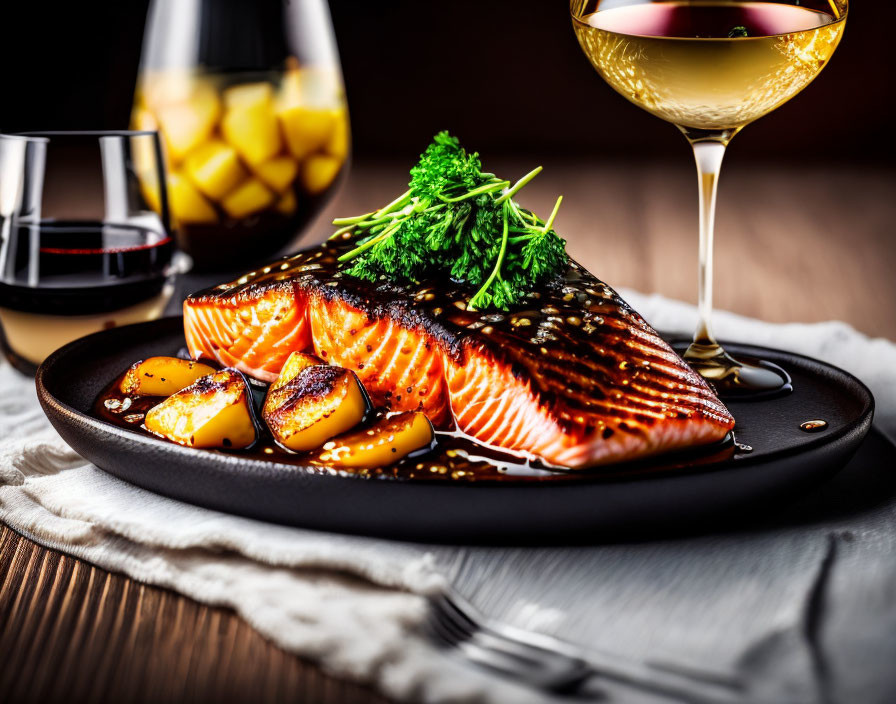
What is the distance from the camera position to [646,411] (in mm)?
1771

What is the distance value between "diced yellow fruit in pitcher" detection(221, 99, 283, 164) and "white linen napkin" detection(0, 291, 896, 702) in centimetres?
150

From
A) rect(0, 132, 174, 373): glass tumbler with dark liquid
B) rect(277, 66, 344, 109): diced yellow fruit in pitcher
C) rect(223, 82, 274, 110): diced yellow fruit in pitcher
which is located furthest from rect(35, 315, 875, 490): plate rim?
rect(277, 66, 344, 109): diced yellow fruit in pitcher

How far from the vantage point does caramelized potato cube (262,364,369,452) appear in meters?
1.82

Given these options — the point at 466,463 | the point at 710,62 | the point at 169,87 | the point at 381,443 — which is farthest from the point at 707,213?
the point at 169,87

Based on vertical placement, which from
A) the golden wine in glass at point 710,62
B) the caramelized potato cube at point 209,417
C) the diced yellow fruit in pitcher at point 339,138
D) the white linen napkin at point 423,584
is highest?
the golden wine in glass at point 710,62

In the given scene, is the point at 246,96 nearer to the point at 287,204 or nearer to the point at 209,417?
the point at 287,204

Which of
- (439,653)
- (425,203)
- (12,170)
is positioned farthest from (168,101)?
(439,653)

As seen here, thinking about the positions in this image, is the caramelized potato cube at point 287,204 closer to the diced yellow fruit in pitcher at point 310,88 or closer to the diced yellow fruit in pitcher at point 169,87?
the diced yellow fruit in pitcher at point 310,88

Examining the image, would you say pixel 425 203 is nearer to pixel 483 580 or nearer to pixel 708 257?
pixel 708 257

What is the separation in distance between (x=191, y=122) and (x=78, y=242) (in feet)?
2.32

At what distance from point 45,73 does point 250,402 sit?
398 centimetres

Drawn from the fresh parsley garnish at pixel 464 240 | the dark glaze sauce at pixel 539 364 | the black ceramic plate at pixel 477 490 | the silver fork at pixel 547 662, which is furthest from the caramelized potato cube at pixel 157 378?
the silver fork at pixel 547 662

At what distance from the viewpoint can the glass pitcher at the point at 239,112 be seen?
3.13 metres

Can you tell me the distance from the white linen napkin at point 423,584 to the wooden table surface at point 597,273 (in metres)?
0.04
